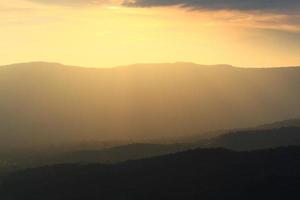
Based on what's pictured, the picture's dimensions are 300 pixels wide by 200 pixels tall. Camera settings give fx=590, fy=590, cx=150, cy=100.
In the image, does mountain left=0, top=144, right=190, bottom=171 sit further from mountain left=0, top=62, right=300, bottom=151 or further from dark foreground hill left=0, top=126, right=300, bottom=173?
mountain left=0, top=62, right=300, bottom=151

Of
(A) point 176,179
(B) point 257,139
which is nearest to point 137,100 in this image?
(B) point 257,139

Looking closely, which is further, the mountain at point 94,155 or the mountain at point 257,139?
the mountain at point 257,139

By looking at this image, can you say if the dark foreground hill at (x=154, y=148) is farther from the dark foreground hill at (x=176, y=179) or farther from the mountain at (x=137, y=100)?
the mountain at (x=137, y=100)

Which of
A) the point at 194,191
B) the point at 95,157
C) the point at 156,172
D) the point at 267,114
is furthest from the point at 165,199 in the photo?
the point at 267,114

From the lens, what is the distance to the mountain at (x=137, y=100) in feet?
405

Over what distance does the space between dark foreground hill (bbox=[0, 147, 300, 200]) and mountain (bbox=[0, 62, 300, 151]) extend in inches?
2605

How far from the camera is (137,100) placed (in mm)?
150125

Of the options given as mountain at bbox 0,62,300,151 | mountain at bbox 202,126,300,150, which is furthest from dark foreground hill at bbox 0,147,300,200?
mountain at bbox 0,62,300,151

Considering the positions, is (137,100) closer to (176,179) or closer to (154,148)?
(154,148)

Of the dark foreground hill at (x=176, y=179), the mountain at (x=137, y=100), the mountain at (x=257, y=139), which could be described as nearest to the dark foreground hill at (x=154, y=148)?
the mountain at (x=257, y=139)

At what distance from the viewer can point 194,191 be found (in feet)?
109

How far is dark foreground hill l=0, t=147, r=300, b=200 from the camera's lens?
3266 cm

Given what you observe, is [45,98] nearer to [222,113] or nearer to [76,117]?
[76,117]

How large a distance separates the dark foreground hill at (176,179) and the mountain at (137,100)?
66.2m
